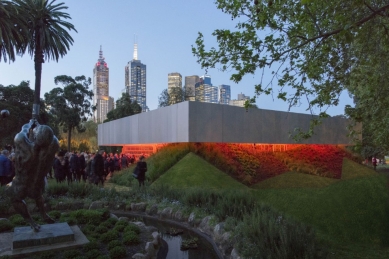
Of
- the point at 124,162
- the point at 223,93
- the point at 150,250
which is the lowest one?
the point at 150,250

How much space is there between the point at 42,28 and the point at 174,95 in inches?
1016

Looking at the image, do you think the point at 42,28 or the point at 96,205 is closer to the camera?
the point at 96,205

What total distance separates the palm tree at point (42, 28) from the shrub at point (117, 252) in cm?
1751

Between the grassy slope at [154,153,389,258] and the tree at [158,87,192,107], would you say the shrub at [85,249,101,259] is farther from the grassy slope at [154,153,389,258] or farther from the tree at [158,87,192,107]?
the tree at [158,87,192,107]

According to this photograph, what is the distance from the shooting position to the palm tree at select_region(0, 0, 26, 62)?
18.2m

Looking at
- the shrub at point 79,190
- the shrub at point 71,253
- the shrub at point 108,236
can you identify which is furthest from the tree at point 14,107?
the shrub at point 71,253

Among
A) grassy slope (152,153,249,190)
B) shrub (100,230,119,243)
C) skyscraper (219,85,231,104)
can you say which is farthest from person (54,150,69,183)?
skyscraper (219,85,231,104)

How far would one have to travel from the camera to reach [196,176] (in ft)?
→ 46.0

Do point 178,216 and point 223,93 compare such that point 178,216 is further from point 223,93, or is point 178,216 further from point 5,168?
point 223,93

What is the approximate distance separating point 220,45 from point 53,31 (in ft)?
65.0

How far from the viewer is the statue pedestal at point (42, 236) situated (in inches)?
212

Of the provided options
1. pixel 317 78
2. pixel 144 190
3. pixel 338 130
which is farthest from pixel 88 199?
pixel 338 130

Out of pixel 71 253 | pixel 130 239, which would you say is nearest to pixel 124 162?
A: pixel 130 239

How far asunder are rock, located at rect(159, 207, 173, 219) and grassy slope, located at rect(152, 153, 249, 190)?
4027mm
